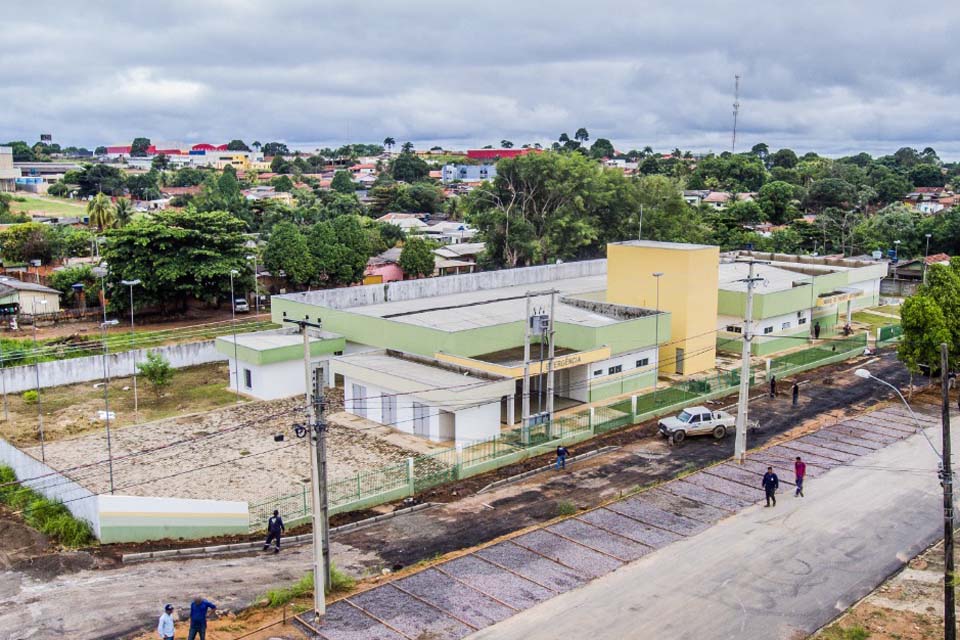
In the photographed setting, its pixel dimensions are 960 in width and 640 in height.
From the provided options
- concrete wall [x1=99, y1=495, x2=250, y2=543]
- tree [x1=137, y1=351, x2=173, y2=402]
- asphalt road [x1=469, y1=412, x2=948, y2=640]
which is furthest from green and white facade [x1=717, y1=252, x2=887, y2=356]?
concrete wall [x1=99, y1=495, x2=250, y2=543]

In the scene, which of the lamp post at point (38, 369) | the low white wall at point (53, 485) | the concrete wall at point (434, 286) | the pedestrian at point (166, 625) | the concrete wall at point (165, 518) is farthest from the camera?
the concrete wall at point (434, 286)

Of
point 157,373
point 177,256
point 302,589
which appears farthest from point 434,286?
point 302,589

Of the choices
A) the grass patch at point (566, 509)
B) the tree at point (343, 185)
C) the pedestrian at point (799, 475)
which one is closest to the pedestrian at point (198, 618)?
the grass patch at point (566, 509)

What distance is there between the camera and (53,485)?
2781 centimetres

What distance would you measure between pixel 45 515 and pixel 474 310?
23871 millimetres

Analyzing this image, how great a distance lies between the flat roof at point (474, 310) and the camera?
41406 mm

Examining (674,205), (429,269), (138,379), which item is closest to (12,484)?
(138,379)

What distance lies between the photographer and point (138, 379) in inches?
1742

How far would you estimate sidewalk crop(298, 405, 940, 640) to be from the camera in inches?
774

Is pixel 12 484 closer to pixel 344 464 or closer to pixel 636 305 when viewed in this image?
pixel 344 464

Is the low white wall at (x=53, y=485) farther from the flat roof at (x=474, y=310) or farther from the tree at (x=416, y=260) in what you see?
the tree at (x=416, y=260)

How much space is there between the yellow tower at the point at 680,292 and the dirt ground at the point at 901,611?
2178 centimetres

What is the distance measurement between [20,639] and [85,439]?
17.3 metres

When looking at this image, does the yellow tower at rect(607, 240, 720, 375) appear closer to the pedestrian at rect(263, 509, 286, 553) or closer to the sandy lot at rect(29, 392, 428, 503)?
the sandy lot at rect(29, 392, 428, 503)
